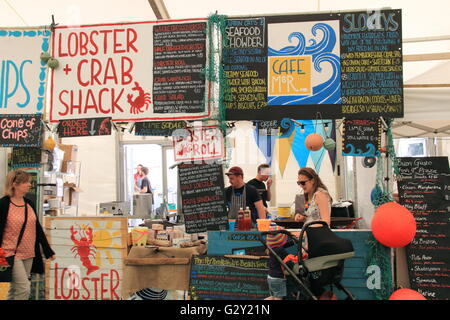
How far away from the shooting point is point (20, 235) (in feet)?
13.4

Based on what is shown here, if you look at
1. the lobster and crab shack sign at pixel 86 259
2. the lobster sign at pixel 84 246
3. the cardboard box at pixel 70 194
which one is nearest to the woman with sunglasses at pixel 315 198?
the lobster and crab shack sign at pixel 86 259

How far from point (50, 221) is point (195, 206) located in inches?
68.6

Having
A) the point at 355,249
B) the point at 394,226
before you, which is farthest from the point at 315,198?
the point at 394,226

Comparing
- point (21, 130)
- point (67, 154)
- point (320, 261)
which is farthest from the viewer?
point (67, 154)

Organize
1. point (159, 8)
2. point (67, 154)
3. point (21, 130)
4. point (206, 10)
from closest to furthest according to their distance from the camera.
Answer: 1. point (21, 130)
2. point (159, 8)
3. point (206, 10)
4. point (67, 154)

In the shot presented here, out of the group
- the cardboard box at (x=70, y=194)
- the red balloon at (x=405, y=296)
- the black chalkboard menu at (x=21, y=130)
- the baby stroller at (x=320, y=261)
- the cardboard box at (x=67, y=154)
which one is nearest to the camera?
the baby stroller at (x=320, y=261)

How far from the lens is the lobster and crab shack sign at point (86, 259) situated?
4312 mm

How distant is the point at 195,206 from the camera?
14.1ft

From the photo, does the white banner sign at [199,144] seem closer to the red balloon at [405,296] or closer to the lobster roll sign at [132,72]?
the lobster roll sign at [132,72]

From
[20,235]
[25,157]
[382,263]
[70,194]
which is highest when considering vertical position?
[25,157]

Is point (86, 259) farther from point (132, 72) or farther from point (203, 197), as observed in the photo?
point (132, 72)

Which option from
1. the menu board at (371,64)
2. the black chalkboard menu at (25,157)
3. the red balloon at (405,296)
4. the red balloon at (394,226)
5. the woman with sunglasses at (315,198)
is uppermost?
the menu board at (371,64)

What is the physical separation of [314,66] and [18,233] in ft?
11.7
